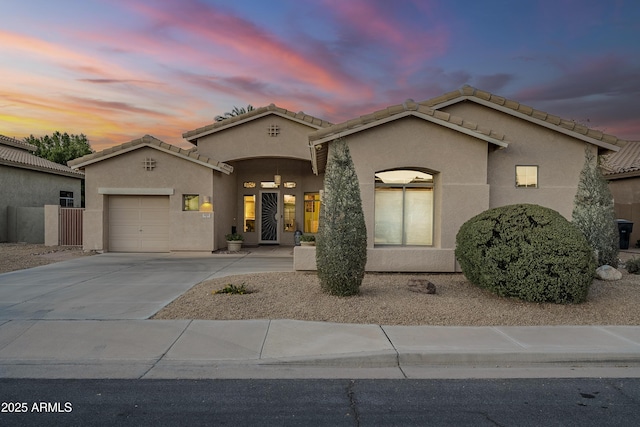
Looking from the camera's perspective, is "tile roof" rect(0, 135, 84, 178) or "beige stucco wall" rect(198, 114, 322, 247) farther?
"tile roof" rect(0, 135, 84, 178)

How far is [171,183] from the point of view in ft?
56.1

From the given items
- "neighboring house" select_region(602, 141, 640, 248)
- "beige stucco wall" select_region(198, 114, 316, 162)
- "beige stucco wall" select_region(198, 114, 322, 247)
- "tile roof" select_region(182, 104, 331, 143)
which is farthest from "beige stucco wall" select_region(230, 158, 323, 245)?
"neighboring house" select_region(602, 141, 640, 248)

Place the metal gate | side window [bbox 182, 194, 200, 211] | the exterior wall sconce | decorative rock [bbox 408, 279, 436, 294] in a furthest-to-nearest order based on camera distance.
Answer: the metal gate, side window [bbox 182, 194, 200, 211], the exterior wall sconce, decorative rock [bbox 408, 279, 436, 294]

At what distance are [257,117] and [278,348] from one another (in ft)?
45.7

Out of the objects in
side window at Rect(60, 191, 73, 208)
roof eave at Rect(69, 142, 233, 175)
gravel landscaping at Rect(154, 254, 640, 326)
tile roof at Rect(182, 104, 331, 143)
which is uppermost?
tile roof at Rect(182, 104, 331, 143)

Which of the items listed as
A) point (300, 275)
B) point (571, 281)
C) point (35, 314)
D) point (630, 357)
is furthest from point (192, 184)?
point (630, 357)

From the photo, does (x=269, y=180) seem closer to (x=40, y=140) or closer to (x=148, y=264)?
(x=148, y=264)

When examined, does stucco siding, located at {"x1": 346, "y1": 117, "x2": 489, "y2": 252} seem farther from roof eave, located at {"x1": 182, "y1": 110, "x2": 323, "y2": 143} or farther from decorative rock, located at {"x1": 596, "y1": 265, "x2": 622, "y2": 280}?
roof eave, located at {"x1": 182, "y1": 110, "x2": 323, "y2": 143}

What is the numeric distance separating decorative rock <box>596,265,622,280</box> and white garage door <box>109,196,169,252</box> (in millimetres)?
14568

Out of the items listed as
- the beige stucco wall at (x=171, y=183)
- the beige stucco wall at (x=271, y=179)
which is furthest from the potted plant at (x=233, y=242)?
the beige stucco wall at (x=271, y=179)

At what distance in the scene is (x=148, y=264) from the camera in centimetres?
1411

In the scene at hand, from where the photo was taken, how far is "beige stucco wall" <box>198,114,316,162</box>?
18625 mm

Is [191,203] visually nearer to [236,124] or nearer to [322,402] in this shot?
[236,124]

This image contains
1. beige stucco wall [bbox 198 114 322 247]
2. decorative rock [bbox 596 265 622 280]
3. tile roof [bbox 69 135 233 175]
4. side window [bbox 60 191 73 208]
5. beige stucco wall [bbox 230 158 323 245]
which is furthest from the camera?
side window [bbox 60 191 73 208]
